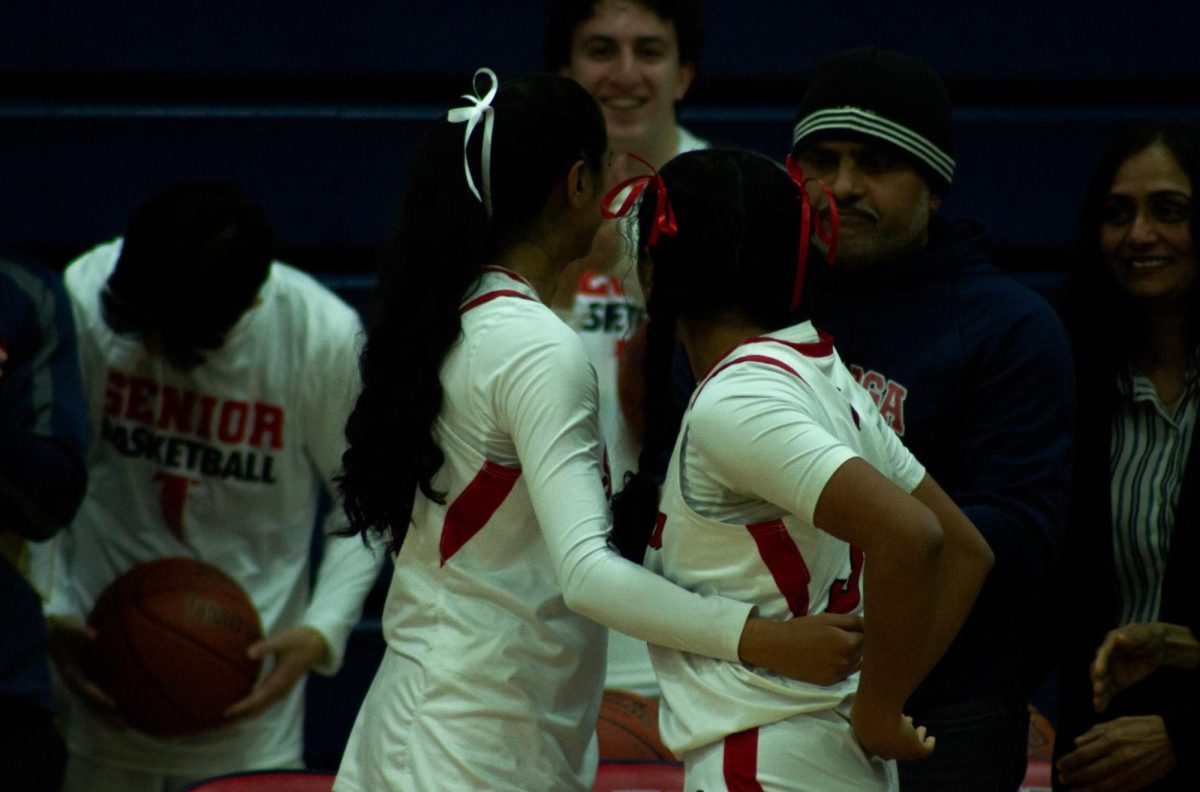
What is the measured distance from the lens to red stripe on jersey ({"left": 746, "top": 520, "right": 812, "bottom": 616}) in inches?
80.3

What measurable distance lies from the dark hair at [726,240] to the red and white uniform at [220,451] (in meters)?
1.79

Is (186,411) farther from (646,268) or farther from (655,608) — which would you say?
(655,608)

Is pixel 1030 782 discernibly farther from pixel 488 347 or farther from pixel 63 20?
pixel 63 20

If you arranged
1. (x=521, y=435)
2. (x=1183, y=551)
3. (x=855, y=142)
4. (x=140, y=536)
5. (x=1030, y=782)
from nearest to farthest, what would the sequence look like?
(x=521, y=435)
(x=855, y=142)
(x=1183, y=551)
(x=1030, y=782)
(x=140, y=536)

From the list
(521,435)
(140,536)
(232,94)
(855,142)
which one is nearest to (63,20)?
(232,94)

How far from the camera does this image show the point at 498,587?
7.28 feet

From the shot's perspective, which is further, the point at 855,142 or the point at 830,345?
the point at 855,142

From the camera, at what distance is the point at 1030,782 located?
129 inches

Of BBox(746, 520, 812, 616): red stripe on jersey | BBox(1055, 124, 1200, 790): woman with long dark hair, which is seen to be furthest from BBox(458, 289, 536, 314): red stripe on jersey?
BBox(1055, 124, 1200, 790): woman with long dark hair

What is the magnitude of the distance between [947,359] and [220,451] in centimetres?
188

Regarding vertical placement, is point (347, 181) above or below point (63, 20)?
below

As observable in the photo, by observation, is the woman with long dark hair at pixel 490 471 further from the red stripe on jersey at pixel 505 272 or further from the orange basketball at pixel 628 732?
the orange basketball at pixel 628 732

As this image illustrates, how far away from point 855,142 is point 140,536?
198 cm

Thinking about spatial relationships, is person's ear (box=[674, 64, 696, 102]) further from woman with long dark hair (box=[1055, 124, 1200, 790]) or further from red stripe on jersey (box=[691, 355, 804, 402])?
red stripe on jersey (box=[691, 355, 804, 402])
